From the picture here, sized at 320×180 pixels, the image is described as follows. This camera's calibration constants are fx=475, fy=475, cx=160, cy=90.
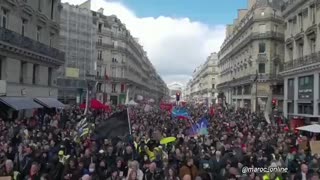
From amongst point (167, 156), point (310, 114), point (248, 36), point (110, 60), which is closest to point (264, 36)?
point (248, 36)

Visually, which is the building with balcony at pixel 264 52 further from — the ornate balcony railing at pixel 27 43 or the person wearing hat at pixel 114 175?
the person wearing hat at pixel 114 175

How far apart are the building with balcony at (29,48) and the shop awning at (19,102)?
0.35 meters

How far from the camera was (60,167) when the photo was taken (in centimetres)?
1149

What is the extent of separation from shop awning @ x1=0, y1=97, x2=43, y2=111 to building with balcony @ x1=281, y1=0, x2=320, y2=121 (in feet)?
60.0

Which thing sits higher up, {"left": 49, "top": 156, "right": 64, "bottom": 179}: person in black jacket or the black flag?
the black flag

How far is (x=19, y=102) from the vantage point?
27156mm

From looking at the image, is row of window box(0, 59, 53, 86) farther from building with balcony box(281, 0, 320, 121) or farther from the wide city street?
building with balcony box(281, 0, 320, 121)

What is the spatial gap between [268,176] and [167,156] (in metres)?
3.91

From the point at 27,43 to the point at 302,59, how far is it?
64.2 ft

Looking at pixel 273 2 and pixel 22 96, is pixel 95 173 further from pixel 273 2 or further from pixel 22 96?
pixel 273 2

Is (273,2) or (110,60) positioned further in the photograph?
(110,60)

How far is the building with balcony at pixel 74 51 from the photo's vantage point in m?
53.9

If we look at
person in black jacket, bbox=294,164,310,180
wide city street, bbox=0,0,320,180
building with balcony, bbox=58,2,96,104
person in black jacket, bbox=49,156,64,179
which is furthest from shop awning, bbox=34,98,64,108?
person in black jacket, bbox=294,164,310,180

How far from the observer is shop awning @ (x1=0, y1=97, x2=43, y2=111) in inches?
1008
